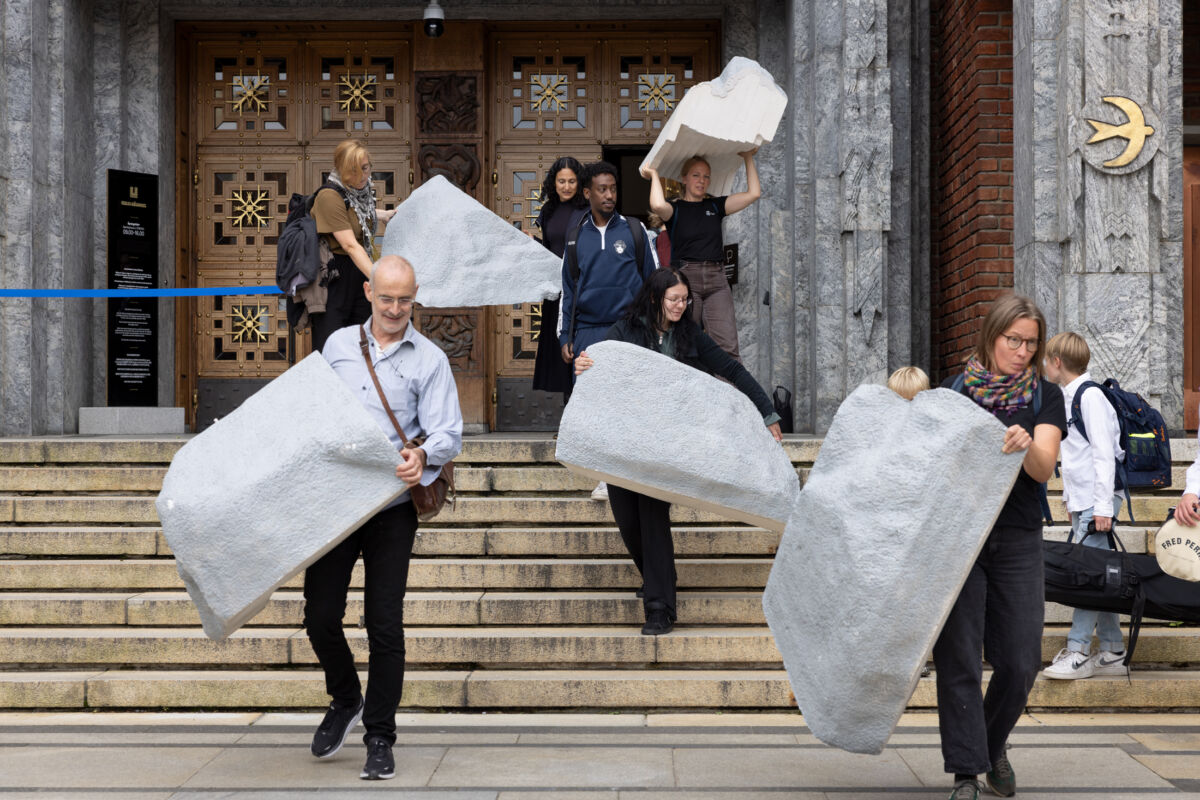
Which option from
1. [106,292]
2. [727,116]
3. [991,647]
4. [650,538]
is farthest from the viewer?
[106,292]

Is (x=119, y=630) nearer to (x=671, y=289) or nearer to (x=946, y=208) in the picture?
(x=671, y=289)

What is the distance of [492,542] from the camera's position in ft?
24.2

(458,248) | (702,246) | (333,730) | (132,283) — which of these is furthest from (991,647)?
(132,283)

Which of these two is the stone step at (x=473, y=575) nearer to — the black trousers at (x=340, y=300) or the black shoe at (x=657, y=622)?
the black shoe at (x=657, y=622)

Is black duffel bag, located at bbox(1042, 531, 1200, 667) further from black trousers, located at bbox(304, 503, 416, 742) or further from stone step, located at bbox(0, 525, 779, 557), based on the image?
black trousers, located at bbox(304, 503, 416, 742)

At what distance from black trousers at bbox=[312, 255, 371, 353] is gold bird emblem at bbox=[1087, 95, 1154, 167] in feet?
15.2

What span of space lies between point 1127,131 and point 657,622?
4.53 m

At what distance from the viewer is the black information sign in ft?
38.9

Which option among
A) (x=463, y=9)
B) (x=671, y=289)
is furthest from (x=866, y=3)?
(x=671, y=289)

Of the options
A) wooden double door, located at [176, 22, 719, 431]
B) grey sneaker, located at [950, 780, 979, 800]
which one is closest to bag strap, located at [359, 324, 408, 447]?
grey sneaker, located at [950, 780, 979, 800]

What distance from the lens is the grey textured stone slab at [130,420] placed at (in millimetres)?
11430

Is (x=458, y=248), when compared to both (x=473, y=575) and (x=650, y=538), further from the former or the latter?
(x=650, y=538)

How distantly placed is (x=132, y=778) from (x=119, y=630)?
1.96 m

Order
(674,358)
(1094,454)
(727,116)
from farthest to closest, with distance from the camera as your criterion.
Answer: (727,116) < (674,358) < (1094,454)
